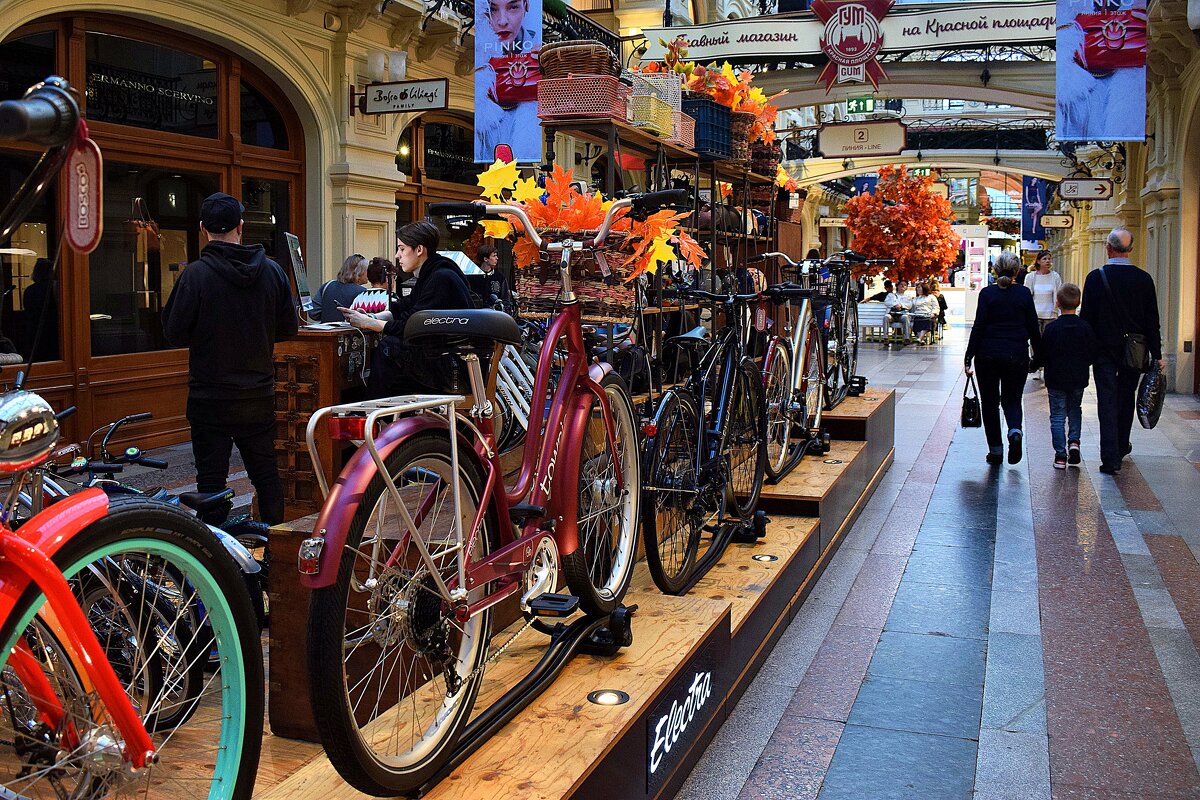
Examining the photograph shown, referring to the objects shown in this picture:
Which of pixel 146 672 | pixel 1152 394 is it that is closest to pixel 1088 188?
pixel 1152 394

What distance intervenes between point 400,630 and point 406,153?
10572 mm

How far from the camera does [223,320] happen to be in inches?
177

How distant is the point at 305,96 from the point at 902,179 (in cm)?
1430

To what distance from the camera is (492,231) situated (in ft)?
12.4

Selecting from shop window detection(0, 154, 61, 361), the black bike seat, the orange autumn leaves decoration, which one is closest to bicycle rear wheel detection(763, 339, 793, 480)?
the orange autumn leaves decoration

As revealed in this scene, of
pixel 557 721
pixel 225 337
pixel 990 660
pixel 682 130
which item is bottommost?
pixel 990 660

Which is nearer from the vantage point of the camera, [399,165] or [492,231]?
[492,231]

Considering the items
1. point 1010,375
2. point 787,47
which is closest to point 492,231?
point 1010,375

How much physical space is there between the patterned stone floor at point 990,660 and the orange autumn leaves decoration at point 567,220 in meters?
1.57

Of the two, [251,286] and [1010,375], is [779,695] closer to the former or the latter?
[251,286]

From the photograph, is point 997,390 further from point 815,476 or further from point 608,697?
point 608,697

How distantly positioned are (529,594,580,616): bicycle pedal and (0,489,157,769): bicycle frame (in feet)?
3.92

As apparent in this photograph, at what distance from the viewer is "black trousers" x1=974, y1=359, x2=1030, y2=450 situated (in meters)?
8.36

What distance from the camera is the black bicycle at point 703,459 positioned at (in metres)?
3.98
